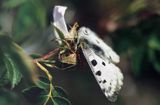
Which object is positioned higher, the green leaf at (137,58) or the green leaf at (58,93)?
the green leaf at (137,58)

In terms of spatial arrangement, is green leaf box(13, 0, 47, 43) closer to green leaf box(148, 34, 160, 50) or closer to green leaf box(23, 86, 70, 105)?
green leaf box(148, 34, 160, 50)

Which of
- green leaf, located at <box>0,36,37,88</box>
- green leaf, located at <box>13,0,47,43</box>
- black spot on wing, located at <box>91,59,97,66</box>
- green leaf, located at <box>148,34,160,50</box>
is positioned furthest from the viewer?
green leaf, located at <box>148,34,160,50</box>

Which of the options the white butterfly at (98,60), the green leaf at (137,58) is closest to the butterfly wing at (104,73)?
the white butterfly at (98,60)

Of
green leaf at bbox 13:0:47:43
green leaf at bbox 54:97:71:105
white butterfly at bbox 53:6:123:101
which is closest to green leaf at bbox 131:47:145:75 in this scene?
green leaf at bbox 13:0:47:43

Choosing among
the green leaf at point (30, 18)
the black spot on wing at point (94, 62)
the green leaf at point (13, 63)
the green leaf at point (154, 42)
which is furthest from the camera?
the green leaf at point (154, 42)

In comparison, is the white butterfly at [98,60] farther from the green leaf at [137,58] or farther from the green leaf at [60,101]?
the green leaf at [137,58]

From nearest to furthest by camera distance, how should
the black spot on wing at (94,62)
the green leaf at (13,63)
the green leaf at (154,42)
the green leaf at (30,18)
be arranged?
the green leaf at (13,63)
the black spot on wing at (94,62)
the green leaf at (30,18)
the green leaf at (154,42)

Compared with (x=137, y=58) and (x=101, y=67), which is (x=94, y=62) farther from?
(x=137, y=58)

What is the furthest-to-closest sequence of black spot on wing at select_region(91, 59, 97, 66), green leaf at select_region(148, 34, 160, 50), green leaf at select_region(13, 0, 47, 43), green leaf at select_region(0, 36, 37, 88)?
green leaf at select_region(148, 34, 160, 50) → green leaf at select_region(13, 0, 47, 43) → black spot on wing at select_region(91, 59, 97, 66) → green leaf at select_region(0, 36, 37, 88)
